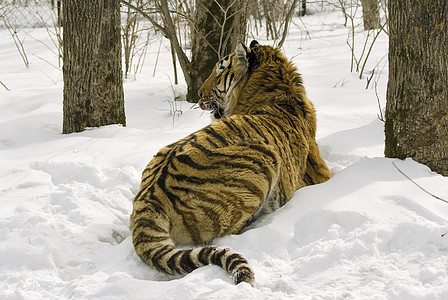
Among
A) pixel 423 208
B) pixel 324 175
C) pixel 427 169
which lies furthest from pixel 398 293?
pixel 324 175

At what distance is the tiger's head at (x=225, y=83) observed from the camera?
4873 millimetres

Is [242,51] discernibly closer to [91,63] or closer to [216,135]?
[216,135]

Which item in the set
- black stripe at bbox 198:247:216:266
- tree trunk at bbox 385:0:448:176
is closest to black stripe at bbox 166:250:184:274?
black stripe at bbox 198:247:216:266

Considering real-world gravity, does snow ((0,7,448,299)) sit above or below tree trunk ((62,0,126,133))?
below

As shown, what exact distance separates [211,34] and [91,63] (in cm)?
200

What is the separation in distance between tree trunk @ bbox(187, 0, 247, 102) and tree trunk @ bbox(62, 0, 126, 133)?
1557 mm

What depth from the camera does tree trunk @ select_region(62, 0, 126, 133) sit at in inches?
228

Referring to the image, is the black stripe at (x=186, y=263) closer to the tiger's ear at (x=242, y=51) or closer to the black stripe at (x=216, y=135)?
the black stripe at (x=216, y=135)

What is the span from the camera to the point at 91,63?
584cm

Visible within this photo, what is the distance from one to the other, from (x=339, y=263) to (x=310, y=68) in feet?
24.4

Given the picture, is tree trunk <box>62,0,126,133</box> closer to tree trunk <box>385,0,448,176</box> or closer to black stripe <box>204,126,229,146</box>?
→ black stripe <box>204,126,229,146</box>

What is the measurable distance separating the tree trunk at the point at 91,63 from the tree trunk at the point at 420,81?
3136 mm

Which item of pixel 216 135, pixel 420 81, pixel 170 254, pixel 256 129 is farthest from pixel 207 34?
pixel 170 254

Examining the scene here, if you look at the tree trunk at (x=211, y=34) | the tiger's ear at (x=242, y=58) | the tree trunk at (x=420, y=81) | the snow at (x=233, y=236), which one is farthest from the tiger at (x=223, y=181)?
the tree trunk at (x=211, y=34)
